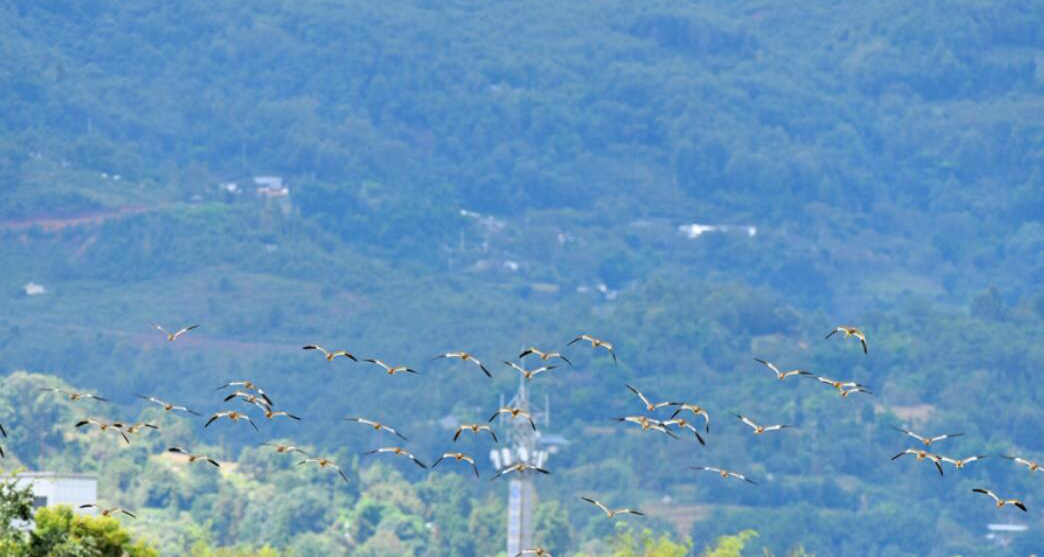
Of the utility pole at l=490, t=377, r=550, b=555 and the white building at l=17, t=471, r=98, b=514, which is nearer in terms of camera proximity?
the white building at l=17, t=471, r=98, b=514

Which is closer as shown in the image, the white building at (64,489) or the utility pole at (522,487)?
the white building at (64,489)

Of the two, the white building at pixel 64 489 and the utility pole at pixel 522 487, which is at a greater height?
the white building at pixel 64 489

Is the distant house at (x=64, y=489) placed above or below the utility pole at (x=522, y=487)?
above

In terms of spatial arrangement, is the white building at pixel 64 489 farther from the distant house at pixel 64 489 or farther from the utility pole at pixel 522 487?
the utility pole at pixel 522 487

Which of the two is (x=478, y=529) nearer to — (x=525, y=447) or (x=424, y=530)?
(x=424, y=530)

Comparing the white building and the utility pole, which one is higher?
the white building

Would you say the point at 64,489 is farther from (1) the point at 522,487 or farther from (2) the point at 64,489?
(1) the point at 522,487

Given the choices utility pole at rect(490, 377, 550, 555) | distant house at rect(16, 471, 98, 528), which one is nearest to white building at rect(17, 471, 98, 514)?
distant house at rect(16, 471, 98, 528)

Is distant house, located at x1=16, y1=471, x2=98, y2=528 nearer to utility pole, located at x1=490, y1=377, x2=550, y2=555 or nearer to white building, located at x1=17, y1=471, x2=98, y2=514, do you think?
white building, located at x1=17, y1=471, x2=98, y2=514

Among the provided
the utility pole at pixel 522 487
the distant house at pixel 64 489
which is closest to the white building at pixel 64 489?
the distant house at pixel 64 489

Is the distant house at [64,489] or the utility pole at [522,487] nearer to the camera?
the distant house at [64,489]

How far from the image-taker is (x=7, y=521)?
48.9m

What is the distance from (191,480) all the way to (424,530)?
14450 millimetres

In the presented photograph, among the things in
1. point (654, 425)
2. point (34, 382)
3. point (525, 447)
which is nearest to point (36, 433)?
point (34, 382)
